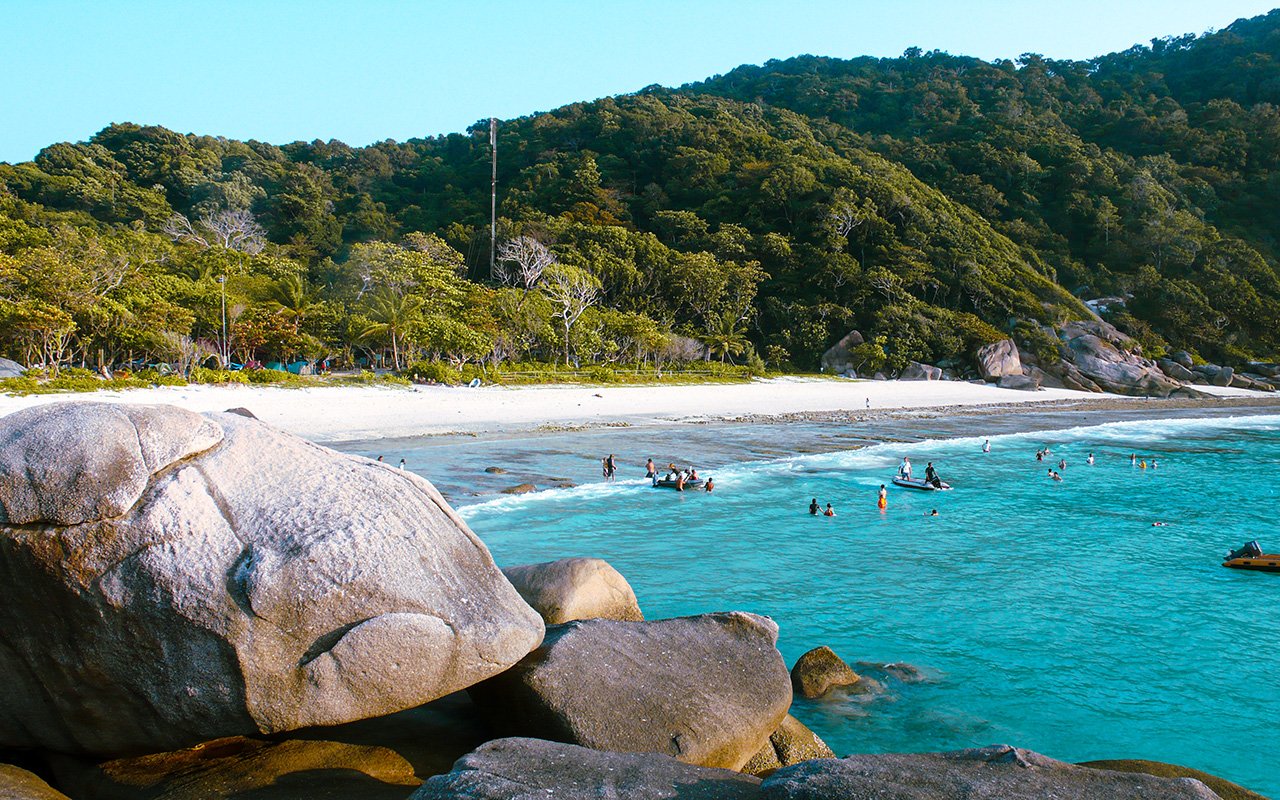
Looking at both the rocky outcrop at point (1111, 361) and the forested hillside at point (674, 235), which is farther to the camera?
the rocky outcrop at point (1111, 361)

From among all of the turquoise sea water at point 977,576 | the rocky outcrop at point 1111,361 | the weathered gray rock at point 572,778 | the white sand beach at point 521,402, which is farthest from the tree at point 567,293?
the weathered gray rock at point 572,778

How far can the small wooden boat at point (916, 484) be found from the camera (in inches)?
950

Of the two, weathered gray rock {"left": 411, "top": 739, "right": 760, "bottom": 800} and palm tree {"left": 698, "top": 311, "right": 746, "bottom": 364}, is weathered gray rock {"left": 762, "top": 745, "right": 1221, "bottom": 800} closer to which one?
weathered gray rock {"left": 411, "top": 739, "right": 760, "bottom": 800}

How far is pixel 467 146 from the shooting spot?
11788cm

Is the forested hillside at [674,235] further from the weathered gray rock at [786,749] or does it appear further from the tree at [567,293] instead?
the weathered gray rock at [786,749]

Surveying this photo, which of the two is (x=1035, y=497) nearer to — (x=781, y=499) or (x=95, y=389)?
(x=781, y=499)

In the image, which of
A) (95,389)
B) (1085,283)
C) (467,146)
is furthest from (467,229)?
(1085,283)

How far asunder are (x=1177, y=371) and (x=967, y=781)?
79500mm

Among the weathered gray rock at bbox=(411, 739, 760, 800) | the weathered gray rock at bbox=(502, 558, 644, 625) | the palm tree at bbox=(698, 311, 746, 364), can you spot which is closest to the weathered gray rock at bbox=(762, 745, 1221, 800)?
the weathered gray rock at bbox=(411, 739, 760, 800)

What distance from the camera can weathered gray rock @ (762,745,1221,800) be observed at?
3.49 metres

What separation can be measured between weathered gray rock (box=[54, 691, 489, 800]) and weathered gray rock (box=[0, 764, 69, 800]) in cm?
43

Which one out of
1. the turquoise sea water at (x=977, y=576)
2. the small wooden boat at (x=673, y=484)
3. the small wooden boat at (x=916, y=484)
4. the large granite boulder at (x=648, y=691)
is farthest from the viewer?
the small wooden boat at (x=916, y=484)

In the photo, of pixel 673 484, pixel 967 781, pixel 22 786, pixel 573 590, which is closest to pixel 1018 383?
pixel 673 484

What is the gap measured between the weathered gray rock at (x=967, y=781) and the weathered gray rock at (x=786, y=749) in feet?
8.36
